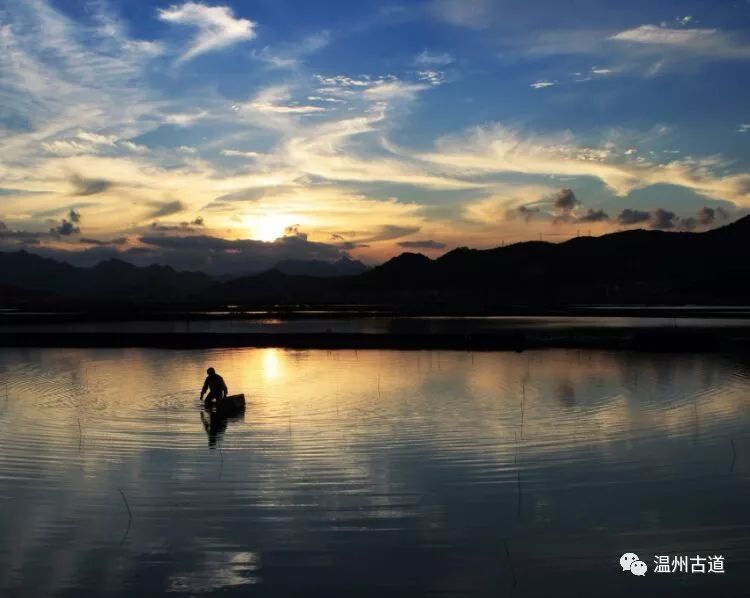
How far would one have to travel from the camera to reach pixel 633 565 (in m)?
10.8

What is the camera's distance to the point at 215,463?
1778cm

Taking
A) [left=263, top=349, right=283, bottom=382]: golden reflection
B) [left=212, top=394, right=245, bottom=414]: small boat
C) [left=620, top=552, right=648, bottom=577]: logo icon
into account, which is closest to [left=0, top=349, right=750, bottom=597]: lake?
[left=620, top=552, right=648, bottom=577]: logo icon

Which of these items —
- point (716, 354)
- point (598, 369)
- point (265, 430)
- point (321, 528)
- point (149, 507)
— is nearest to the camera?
point (321, 528)

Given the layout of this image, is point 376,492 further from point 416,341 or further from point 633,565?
point 416,341

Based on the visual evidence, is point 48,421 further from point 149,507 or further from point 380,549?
point 380,549

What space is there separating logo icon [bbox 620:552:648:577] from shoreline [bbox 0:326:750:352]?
140 feet

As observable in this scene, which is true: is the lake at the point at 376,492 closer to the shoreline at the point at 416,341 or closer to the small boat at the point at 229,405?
the small boat at the point at 229,405

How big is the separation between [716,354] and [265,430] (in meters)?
36.8

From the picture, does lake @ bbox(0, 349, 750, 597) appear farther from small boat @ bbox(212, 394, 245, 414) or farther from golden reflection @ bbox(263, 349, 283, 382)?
golden reflection @ bbox(263, 349, 283, 382)

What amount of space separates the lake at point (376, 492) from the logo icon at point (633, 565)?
119mm

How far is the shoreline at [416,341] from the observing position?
56.0m

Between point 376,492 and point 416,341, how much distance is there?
1887 inches

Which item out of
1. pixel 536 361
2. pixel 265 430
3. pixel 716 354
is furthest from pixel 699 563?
pixel 716 354

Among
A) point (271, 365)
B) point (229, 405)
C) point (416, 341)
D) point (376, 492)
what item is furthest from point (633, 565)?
point (416, 341)
